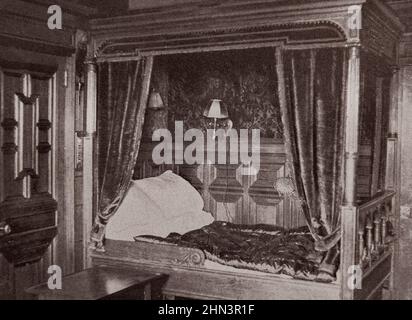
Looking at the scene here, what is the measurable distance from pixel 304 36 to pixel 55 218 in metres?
2.62

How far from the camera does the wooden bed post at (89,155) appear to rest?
15.5 feet

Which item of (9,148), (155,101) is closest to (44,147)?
(9,148)

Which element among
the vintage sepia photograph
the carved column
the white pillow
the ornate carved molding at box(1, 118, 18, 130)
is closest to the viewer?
the carved column

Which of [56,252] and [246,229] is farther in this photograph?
[246,229]

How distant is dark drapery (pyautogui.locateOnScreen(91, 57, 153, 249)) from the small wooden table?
45 centimetres

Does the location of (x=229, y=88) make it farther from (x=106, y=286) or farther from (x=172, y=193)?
(x=106, y=286)

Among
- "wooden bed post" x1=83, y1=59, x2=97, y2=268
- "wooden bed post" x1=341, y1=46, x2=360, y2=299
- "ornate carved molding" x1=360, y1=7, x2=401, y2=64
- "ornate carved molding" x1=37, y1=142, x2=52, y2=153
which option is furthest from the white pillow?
"ornate carved molding" x1=360, y1=7, x2=401, y2=64

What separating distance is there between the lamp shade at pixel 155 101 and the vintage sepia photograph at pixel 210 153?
2cm

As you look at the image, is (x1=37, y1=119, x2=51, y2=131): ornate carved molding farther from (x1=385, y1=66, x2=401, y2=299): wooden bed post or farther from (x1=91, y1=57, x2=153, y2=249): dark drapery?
(x1=385, y1=66, x2=401, y2=299): wooden bed post

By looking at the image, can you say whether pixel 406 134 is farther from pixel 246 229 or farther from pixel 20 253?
pixel 20 253

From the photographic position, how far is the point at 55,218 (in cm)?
473

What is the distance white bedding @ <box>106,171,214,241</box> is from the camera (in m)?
4.76

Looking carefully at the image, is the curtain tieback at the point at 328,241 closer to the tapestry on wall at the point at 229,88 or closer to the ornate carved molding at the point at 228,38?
the ornate carved molding at the point at 228,38
